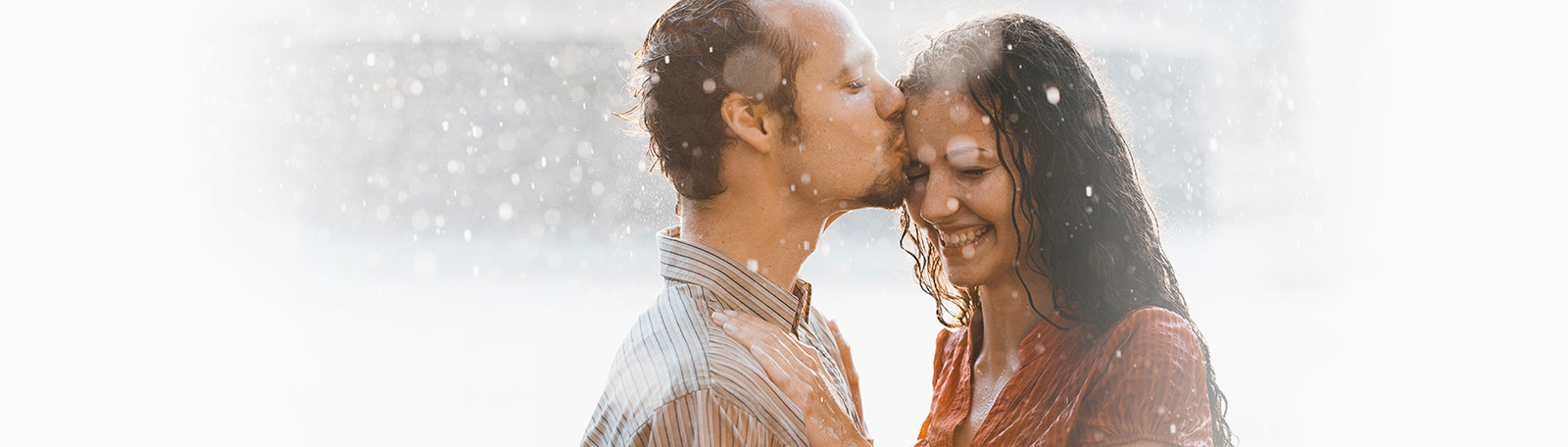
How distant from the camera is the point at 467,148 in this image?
6.42m

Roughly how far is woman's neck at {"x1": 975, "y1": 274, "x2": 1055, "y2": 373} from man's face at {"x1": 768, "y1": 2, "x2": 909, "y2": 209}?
25 cm

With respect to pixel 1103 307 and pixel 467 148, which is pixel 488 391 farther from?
pixel 1103 307

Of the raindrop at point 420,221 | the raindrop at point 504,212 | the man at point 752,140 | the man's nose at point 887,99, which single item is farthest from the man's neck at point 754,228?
the raindrop at point 504,212

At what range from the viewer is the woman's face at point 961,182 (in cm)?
126

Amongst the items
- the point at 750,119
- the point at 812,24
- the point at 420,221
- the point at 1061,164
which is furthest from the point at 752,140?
the point at 420,221

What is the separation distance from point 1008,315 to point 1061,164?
228 millimetres

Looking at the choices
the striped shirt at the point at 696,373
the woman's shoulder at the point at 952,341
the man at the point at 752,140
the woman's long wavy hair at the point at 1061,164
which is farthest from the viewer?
the woman's shoulder at the point at 952,341

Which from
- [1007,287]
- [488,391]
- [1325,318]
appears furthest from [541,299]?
[1007,287]

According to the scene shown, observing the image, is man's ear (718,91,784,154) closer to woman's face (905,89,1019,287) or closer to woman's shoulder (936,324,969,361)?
woman's face (905,89,1019,287)

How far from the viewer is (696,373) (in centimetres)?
102

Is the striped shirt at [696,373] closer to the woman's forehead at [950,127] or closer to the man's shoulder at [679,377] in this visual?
the man's shoulder at [679,377]

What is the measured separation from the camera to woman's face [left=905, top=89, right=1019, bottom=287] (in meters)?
1.26

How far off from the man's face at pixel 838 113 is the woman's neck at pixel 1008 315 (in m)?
0.25

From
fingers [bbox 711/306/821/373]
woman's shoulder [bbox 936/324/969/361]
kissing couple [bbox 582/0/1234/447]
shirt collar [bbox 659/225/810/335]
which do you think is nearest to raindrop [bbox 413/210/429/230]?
woman's shoulder [bbox 936/324/969/361]
